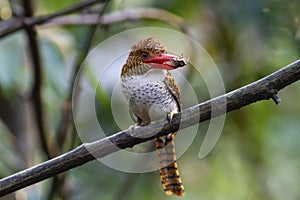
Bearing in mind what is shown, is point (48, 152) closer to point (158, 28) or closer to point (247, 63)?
point (158, 28)

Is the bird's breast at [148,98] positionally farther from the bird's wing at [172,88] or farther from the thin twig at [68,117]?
the thin twig at [68,117]

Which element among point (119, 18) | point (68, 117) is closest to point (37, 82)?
point (68, 117)

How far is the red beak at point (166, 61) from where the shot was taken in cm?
121

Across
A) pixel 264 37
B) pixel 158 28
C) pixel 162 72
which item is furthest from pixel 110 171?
pixel 162 72

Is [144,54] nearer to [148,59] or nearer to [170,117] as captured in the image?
[148,59]

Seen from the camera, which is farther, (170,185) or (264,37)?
(264,37)

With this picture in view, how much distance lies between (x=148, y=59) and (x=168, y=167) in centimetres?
38

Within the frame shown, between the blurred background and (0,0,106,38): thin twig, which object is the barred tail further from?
(0,0,106,38): thin twig

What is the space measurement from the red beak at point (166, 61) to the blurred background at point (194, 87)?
2.50 feet

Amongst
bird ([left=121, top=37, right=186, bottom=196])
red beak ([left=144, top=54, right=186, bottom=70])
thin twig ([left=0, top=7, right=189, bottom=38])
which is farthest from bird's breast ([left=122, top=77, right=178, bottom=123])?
thin twig ([left=0, top=7, right=189, bottom=38])

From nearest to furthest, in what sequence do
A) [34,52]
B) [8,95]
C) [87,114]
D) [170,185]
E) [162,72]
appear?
[162,72], [170,185], [34,52], [87,114], [8,95]

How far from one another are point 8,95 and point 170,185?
1183 millimetres

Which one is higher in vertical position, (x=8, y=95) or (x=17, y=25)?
(x=8, y=95)

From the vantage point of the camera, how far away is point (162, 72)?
139 centimetres
